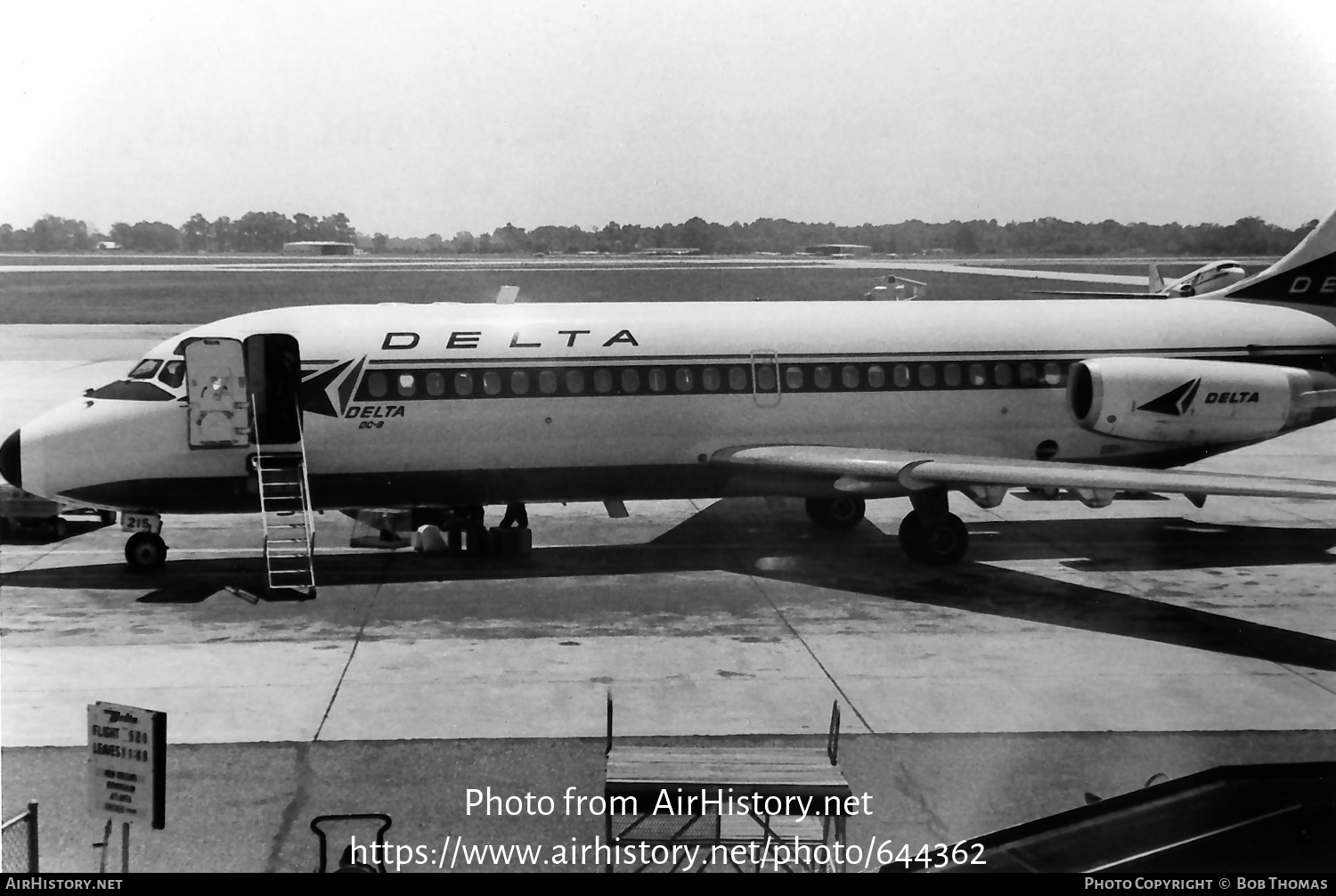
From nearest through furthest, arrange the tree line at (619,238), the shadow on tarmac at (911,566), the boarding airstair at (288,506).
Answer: the shadow on tarmac at (911,566) → the boarding airstair at (288,506) → the tree line at (619,238)

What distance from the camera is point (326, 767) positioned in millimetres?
10414

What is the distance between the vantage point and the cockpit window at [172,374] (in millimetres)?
16219

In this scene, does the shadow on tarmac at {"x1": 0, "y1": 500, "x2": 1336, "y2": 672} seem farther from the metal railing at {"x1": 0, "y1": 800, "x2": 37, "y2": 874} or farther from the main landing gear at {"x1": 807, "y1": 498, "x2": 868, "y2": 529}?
the metal railing at {"x1": 0, "y1": 800, "x2": 37, "y2": 874}

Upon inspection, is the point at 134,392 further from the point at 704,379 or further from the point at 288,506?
the point at 704,379

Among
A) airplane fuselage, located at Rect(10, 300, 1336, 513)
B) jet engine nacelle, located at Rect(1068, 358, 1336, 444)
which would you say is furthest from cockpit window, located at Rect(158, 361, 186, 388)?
jet engine nacelle, located at Rect(1068, 358, 1336, 444)

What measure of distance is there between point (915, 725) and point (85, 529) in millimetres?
13408

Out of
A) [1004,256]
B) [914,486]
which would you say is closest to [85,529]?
[914,486]

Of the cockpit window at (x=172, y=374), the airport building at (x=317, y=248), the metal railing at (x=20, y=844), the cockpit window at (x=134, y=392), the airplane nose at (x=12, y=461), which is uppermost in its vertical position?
the airport building at (x=317, y=248)

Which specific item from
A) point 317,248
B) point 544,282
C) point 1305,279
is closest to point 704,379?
point 1305,279

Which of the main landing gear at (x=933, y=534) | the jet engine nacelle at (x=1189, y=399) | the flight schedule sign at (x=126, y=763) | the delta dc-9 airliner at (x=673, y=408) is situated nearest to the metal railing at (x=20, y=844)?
the flight schedule sign at (x=126, y=763)

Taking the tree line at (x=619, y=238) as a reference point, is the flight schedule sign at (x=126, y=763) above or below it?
below

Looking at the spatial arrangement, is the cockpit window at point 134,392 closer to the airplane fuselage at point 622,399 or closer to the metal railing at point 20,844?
the airplane fuselage at point 622,399

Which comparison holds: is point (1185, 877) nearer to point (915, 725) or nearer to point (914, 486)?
point (915, 725)

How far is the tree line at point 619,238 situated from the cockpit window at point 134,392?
897 cm
